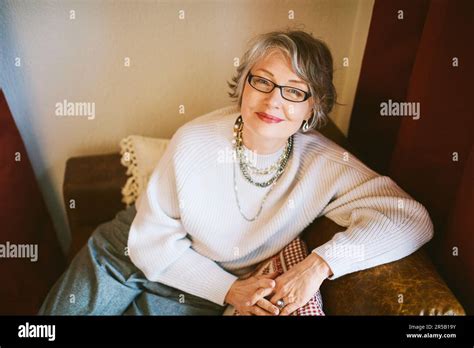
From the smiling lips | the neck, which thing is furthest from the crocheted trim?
the smiling lips

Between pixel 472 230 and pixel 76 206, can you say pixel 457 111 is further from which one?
pixel 76 206

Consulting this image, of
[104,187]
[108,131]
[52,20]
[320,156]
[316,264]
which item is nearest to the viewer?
[316,264]

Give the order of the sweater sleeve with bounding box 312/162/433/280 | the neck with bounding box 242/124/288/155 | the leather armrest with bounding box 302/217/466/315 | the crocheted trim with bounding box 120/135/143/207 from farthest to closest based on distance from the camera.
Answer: the crocheted trim with bounding box 120/135/143/207, the neck with bounding box 242/124/288/155, the sweater sleeve with bounding box 312/162/433/280, the leather armrest with bounding box 302/217/466/315

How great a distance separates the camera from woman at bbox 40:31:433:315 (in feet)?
3.57

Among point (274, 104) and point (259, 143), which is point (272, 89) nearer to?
point (274, 104)

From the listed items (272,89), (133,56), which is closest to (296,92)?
(272,89)

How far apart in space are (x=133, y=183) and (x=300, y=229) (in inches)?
26.9

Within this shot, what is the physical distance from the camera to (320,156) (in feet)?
3.93

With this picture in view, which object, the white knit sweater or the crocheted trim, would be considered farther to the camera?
the crocheted trim

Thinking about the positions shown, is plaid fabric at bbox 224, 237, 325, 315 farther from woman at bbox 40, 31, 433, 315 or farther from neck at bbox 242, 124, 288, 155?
neck at bbox 242, 124, 288, 155

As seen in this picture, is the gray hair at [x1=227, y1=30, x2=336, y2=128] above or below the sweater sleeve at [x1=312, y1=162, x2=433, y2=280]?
above

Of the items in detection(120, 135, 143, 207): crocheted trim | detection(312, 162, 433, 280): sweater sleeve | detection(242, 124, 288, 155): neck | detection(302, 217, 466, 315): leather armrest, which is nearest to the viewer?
detection(302, 217, 466, 315): leather armrest

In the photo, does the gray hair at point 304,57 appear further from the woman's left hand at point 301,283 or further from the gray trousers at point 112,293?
the gray trousers at point 112,293
